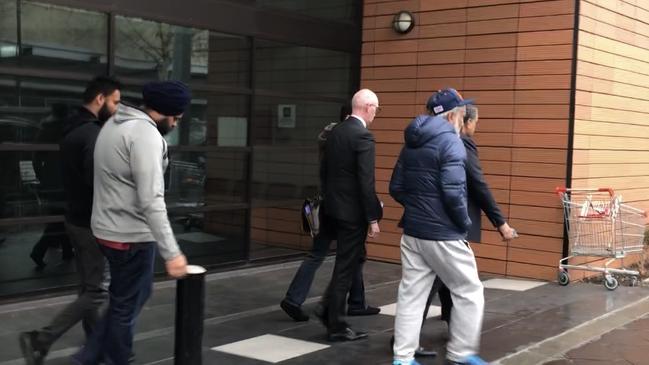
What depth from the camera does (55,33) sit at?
612 cm

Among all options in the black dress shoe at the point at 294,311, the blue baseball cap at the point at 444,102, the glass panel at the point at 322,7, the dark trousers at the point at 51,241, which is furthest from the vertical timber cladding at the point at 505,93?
the dark trousers at the point at 51,241

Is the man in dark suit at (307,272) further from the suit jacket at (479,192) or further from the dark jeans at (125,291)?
the dark jeans at (125,291)

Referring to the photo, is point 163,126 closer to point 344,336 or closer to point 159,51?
point 344,336

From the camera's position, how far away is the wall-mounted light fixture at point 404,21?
8359 millimetres

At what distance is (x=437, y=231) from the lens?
13.9 ft

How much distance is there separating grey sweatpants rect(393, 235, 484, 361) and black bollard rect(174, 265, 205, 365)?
1.49 meters

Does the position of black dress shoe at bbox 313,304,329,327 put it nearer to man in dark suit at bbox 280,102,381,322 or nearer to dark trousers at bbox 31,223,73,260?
man in dark suit at bbox 280,102,381,322

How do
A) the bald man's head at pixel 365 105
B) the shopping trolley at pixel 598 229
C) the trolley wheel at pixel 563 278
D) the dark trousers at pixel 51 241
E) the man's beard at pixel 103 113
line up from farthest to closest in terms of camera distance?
the trolley wheel at pixel 563 278 < the shopping trolley at pixel 598 229 < the dark trousers at pixel 51 241 < the bald man's head at pixel 365 105 < the man's beard at pixel 103 113

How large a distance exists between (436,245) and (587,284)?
3922 millimetres

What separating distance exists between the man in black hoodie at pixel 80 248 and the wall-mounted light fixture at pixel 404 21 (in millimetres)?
4769

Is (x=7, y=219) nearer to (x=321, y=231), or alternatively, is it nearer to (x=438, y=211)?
(x=321, y=231)

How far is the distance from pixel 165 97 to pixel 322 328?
2518mm

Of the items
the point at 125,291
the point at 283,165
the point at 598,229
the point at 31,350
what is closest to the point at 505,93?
the point at 598,229

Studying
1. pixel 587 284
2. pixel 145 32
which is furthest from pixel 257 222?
pixel 587 284
